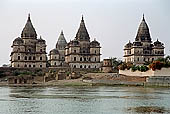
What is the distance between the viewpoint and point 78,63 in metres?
91.0

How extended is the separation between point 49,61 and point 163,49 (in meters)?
28.9

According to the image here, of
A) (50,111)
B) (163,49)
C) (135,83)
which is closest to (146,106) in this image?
(50,111)

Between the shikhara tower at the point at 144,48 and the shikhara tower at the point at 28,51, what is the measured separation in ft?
71.3

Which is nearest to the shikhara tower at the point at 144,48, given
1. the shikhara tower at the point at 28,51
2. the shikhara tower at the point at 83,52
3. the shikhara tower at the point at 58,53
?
the shikhara tower at the point at 83,52

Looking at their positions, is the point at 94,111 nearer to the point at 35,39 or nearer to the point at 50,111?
the point at 50,111

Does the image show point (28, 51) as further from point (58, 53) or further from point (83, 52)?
point (58, 53)

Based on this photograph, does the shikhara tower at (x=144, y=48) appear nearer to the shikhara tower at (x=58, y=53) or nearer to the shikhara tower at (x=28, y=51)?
the shikhara tower at (x=58, y=53)

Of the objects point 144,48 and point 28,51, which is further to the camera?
point 144,48

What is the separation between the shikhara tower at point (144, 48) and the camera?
9381 centimetres

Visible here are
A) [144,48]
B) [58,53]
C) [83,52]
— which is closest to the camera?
[83,52]

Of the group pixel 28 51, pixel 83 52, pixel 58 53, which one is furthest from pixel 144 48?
pixel 28 51

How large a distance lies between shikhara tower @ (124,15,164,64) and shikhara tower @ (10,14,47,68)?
2174 centimetres

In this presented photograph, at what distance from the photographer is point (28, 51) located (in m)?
87.7

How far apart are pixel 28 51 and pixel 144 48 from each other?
27.9m
